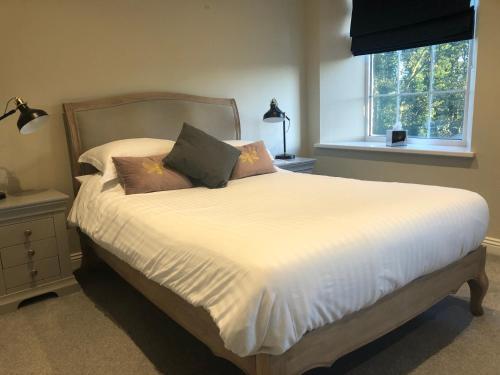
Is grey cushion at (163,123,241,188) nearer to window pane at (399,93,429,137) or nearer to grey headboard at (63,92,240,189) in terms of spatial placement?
grey headboard at (63,92,240,189)

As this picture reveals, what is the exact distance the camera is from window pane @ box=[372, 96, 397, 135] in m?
3.95

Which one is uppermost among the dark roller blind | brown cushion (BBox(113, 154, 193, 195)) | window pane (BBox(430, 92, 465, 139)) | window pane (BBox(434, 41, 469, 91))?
A: the dark roller blind

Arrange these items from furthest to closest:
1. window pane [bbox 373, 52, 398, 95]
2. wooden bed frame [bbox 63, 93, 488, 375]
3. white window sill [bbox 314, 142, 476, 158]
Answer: window pane [bbox 373, 52, 398, 95] → white window sill [bbox 314, 142, 476, 158] → wooden bed frame [bbox 63, 93, 488, 375]

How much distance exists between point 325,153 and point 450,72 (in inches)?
50.8

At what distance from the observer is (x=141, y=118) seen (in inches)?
121

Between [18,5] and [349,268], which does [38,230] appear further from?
[349,268]

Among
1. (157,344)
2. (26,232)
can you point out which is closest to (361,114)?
(157,344)

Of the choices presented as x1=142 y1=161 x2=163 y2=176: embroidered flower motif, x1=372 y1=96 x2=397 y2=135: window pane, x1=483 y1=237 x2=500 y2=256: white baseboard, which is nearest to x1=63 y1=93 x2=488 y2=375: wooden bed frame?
x1=142 y1=161 x2=163 y2=176: embroidered flower motif

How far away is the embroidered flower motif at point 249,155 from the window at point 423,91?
166cm

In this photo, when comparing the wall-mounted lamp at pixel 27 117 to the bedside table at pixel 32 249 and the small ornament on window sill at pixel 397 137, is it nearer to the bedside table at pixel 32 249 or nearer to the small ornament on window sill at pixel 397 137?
the bedside table at pixel 32 249

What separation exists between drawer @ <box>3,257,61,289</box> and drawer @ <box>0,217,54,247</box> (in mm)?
155

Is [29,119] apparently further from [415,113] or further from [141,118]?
[415,113]

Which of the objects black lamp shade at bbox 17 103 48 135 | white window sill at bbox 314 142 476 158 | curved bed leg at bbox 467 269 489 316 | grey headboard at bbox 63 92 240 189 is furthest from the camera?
white window sill at bbox 314 142 476 158

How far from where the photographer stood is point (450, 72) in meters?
3.42
